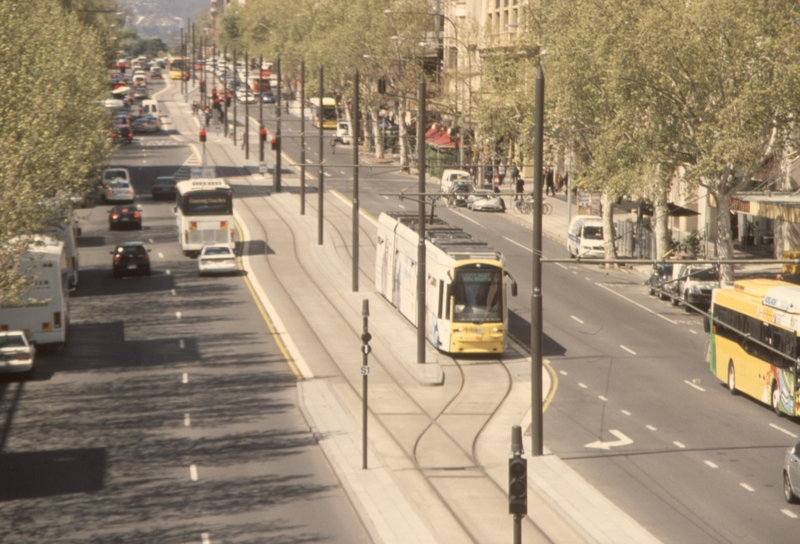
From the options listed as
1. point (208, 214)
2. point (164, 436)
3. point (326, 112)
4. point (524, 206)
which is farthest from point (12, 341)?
point (326, 112)

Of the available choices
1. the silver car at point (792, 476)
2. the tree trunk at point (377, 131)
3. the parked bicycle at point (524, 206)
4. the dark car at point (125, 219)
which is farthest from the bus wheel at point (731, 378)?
the tree trunk at point (377, 131)

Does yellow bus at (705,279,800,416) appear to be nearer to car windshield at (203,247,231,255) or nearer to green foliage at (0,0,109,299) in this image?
green foliage at (0,0,109,299)

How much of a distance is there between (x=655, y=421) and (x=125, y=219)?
43.4 metres

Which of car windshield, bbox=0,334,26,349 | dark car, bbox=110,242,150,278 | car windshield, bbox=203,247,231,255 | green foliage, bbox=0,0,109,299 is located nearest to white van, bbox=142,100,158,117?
green foliage, bbox=0,0,109,299

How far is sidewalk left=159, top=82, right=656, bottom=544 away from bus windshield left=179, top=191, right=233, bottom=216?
4.84 metres

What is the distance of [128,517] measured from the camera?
24.2 metres

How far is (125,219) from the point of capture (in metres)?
69.4

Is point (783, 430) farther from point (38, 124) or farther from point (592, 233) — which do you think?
point (592, 233)

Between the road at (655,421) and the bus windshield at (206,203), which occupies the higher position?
the bus windshield at (206,203)

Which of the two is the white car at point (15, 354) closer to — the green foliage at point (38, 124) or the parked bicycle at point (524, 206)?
the green foliage at point (38, 124)

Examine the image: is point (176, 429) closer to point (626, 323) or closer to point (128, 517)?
point (128, 517)

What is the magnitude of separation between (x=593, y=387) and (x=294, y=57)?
336 ft

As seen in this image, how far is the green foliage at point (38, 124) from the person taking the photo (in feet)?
95.9

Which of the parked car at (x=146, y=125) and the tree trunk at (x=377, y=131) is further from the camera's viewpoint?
the parked car at (x=146, y=125)
